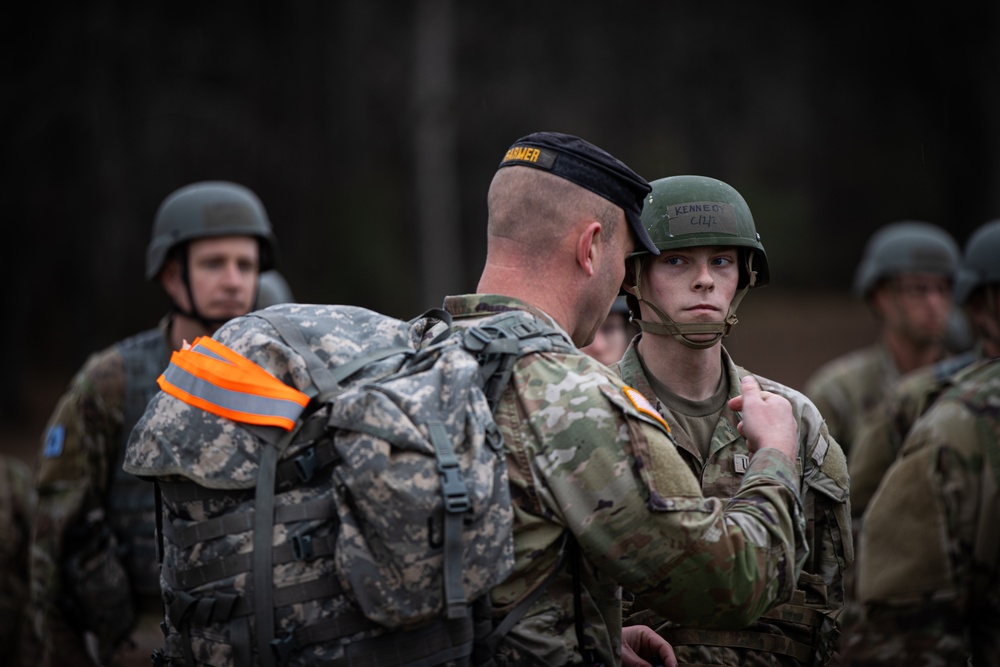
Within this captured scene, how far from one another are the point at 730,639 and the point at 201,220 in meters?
3.81

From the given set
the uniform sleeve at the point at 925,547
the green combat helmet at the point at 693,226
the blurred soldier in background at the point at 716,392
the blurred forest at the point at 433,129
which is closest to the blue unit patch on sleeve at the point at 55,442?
the blurred soldier in background at the point at 716,392

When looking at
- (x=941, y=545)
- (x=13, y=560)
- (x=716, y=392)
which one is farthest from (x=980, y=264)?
(x=13, y=560)

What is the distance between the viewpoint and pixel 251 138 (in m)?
19.6

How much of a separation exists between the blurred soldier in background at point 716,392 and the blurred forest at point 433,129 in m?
15.1

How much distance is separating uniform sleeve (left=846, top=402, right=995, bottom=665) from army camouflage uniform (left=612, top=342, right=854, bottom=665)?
0.66m

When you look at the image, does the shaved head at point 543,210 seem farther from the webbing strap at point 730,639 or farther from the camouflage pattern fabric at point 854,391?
the camouflage pattern fabric at point 854,391

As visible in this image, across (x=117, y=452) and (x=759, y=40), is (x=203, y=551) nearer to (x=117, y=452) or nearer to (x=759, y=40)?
(x=117, y=452)

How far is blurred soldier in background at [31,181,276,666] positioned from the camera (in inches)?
216

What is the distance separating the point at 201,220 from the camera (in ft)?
19.6

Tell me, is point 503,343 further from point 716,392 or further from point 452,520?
point 716,392

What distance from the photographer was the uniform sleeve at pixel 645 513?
2736mm

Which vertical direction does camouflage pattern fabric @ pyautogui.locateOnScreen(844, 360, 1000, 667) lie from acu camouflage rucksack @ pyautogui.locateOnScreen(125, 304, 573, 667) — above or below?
below

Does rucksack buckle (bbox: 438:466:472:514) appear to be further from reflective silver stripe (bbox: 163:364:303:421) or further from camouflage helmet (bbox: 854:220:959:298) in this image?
camouflage helmet (bbox: 854:220:959:298)

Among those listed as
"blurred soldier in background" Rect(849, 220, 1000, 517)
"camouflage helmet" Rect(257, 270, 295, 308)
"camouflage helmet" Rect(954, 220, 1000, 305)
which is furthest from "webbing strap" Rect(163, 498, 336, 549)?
"camouflage helmet" Rect(257, 270, 295, 308)
